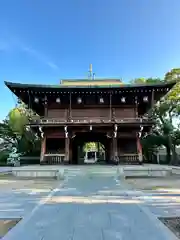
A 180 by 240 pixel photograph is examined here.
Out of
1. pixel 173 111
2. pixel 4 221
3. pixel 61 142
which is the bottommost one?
pixel 4 221

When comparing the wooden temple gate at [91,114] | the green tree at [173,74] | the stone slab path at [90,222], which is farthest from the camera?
the green tree at [173,74]

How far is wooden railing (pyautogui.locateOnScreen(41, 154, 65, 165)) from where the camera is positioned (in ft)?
58.1

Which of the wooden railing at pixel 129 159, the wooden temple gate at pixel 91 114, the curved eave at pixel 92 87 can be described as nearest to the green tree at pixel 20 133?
the wooden temple gate at pixel 91 114

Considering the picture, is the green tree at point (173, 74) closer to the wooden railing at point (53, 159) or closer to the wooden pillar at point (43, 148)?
the wooden railing at point (53, 159)

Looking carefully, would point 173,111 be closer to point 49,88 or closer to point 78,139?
point 78,139

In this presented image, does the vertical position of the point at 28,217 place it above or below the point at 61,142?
below

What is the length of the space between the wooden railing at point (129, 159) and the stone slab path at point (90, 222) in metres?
11.4

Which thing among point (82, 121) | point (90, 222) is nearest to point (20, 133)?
point (82, 121)

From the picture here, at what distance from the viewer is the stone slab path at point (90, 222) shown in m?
3.80

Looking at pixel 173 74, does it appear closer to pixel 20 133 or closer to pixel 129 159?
pixel 129 159

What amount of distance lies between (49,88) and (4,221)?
13.4 meters

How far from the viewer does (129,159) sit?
17.9 meters

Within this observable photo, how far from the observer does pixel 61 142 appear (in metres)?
19.4

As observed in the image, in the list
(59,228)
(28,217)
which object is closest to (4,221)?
(28,217)
